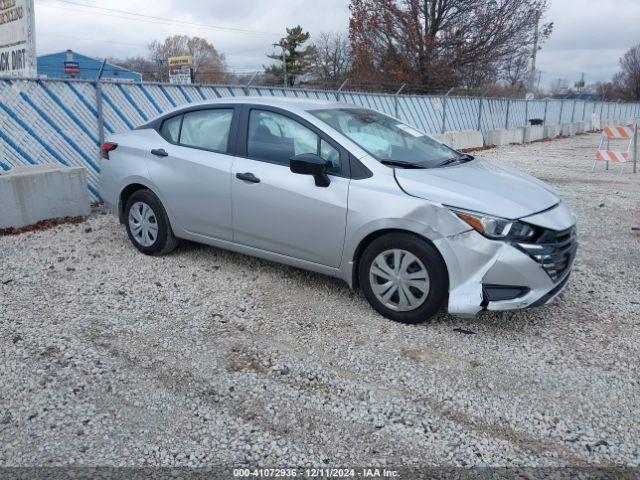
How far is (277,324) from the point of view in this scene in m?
4.20

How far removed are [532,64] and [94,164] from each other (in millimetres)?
31244

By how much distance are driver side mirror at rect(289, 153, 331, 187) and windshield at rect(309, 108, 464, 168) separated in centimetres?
40

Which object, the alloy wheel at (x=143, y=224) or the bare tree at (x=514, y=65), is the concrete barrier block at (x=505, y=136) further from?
the alloy wheel at (x=143, y=224)

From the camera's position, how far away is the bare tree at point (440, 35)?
89.7 ft

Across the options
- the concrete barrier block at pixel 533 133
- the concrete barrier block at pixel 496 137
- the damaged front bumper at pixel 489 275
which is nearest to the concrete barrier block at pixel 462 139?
Answer: the concrete barrier block at pixel 496 137

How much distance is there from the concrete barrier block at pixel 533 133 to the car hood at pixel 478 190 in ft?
66.0

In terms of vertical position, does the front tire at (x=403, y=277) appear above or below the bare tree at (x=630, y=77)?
below

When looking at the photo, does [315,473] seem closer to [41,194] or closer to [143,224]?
[143,224]

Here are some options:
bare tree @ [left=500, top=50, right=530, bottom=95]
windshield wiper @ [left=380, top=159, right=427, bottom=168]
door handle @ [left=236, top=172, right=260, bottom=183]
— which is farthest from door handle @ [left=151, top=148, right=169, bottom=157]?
bare tree @ [left=500, top=50, right=530, bottom=95]

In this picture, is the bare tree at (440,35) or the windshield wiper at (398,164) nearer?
the windshield wiper at (398,164)

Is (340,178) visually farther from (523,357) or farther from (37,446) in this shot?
(37,446)

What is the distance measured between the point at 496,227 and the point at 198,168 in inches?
108

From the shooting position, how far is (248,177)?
470cm

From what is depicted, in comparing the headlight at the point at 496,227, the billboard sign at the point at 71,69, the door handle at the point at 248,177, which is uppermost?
the billboard sign at the point at 71,69
